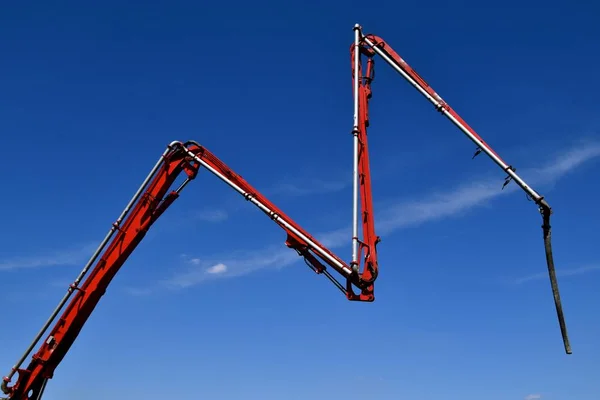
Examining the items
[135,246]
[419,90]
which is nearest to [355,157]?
[419,90]

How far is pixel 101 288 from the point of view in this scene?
19.3 meters

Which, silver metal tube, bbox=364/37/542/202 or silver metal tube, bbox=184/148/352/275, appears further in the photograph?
silver metal tube, bbox=184/148/352/275

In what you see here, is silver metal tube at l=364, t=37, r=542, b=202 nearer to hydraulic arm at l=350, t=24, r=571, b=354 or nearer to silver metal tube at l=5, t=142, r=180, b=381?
hydraulic arm at l=350, t=24, r=571, b=354

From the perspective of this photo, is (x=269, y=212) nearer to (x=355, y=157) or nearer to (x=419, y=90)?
(x=355, y=157)

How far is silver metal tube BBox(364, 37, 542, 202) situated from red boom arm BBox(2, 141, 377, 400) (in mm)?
2905

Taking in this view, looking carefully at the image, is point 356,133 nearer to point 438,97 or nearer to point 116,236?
point 438,97

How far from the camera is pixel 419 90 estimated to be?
1834 cm

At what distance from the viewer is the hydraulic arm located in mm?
16406

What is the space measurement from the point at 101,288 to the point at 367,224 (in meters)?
8.77

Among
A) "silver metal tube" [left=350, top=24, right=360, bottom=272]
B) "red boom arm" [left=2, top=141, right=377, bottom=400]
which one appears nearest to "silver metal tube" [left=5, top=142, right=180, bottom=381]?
"red boom arm" [left=2, top=141, right=377, bottom=400]

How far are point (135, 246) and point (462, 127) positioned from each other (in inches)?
427

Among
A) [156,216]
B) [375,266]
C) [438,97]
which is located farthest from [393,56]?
[156,216]

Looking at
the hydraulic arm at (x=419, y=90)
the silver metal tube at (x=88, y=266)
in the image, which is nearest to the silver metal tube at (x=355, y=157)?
the hydraulic arm at (x=419, y=90)

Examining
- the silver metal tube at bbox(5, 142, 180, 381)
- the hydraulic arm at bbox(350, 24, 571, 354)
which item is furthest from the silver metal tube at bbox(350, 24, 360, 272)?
the silver metal tube at bbox(5, 142, 180, 381)
